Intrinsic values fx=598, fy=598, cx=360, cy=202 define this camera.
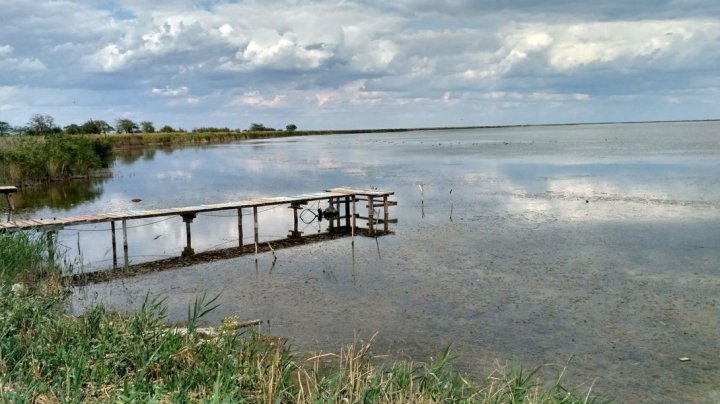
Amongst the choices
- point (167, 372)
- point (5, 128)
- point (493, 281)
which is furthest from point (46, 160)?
point (167, 372)

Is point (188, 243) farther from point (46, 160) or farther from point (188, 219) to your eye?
point (46, 160)

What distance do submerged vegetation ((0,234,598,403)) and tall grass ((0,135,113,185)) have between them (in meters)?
21.9

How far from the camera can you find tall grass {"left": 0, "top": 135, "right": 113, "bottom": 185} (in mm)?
25219

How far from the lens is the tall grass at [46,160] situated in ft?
82.7

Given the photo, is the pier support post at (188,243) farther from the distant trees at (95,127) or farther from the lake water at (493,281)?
the distant trees at (95,127)

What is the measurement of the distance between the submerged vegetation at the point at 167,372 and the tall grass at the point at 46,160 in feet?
71.7

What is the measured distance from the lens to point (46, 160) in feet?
90.0

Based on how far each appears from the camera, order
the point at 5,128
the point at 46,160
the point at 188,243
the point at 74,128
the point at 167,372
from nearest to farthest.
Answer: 1. the point at 167,372
2. the point at 188,243
3. the point at 46,160
4. the point at 5,128
5. the point at 74,128

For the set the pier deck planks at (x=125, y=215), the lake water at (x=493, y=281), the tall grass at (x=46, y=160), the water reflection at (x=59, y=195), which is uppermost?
the tall grass at (x=46, y=160)

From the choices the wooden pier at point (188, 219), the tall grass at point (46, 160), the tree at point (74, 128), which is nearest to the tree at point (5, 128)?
the tall grass at point (46, 160)

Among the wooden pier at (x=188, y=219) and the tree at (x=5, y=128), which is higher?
the tree at (x=5, y=128)

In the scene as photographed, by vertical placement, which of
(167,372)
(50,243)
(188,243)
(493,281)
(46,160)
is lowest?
(493,281)

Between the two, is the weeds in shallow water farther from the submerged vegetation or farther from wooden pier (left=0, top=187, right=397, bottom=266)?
the submerged vegetation

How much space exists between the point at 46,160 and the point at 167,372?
1020 inches
